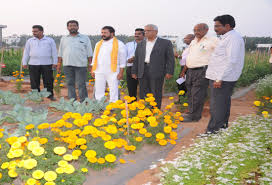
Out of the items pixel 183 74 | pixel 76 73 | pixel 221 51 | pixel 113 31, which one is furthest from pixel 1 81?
pixel 221 51

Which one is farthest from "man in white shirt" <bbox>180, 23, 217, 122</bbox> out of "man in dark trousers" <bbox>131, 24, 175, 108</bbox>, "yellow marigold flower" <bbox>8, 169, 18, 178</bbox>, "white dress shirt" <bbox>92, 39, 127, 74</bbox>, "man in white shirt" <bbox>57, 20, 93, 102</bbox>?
"yellow marigold flower" <bbox>8, 169, 18, 178</bbox>

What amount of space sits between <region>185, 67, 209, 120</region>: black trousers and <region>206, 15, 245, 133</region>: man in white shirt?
0.76m

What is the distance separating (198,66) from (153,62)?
2.93 ft

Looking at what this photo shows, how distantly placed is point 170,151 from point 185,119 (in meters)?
1.59

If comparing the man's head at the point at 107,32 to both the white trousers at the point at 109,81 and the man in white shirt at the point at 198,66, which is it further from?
the man in white shirt at the point at 198,66

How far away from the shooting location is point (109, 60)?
5.56 m

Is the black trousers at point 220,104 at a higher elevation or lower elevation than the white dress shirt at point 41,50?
lower

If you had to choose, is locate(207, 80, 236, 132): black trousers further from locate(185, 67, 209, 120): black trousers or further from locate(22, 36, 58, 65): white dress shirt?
locate(22, 36, 58, 65): white dress shirt

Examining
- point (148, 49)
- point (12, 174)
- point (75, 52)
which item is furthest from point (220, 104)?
point (75, 52)

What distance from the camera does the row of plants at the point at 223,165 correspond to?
257cm

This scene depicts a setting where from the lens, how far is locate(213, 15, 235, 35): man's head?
12.6ft

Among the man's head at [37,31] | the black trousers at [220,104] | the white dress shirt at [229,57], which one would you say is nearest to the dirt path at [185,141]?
the black trousers at [220,104]

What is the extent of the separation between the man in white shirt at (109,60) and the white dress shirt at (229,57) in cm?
225

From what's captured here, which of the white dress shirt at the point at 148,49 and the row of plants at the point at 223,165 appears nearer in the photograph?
the row of plants at the point at 223,165
